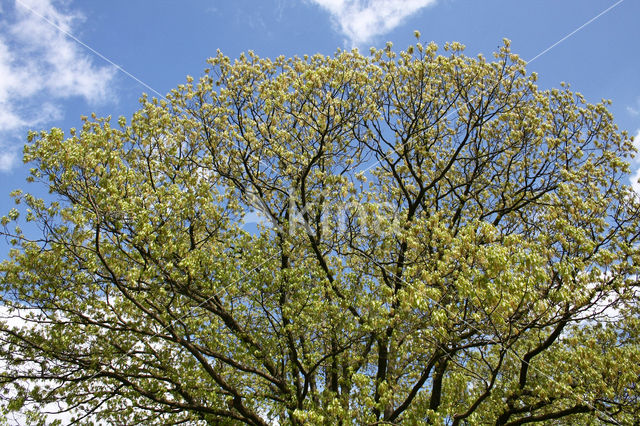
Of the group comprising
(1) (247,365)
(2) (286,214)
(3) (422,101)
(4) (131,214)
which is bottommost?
(1) (247,365)

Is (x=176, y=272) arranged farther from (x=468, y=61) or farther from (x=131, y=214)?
(x=468, y=61)

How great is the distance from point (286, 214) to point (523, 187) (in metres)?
8.37

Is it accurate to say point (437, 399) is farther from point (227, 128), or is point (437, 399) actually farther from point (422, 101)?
point (227, 128)

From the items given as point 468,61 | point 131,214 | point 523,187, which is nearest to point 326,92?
point 468,61

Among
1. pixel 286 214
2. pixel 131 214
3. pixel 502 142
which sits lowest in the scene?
pixel 131 214

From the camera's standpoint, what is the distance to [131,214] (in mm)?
11031

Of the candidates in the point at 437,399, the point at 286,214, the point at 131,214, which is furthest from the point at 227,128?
the point at 437,399

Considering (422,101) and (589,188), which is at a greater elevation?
(422,101)

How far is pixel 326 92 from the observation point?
1308cm

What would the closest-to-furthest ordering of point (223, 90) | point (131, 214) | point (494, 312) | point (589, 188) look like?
point (494, 312) → point (131, 214) → point (589, 188) → point (223, 90)

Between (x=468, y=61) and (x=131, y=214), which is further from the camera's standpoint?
(x=468, y=61)

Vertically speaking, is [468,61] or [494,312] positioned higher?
[468,61]

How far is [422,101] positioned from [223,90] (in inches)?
272

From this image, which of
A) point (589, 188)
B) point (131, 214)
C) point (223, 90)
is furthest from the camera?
point (223, 90)
